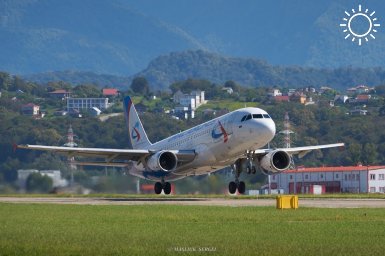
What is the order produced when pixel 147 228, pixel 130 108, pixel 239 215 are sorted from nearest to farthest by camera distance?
pixel 147 228
pixel 239 215
pixel 130 108

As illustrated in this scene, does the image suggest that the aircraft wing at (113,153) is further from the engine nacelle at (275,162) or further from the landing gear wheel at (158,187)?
the engine nacelle at (275,162)

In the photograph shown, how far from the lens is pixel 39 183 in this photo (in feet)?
275

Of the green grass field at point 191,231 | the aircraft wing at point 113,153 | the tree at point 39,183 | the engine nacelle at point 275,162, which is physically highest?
the aircraft wing at point 113,153

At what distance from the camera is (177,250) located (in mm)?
35781

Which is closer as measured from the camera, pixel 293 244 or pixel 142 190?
pixel 293 244

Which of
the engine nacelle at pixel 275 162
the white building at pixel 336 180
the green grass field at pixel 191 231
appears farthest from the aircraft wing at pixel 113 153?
the white building at pixel 336 180

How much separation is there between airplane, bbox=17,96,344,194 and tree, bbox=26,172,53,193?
5310 mm

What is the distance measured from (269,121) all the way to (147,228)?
26.8m

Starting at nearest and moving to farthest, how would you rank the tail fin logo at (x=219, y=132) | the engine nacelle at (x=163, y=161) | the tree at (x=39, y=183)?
the tail fin logo at (x=219, y=132)
the engine nacelle at (x=163, y=161)
the tree at (x=39, y=183)

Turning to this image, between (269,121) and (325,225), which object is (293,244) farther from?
(269,121)

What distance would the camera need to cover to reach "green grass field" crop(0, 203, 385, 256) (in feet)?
118

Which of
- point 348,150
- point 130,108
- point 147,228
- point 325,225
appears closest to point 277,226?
point 325,225

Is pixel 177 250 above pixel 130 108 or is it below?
below

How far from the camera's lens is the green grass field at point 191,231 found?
36062 mm
